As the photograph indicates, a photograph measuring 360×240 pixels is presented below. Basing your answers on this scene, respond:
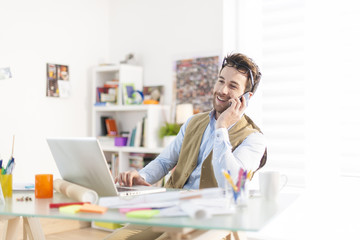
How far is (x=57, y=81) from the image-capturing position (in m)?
4.28

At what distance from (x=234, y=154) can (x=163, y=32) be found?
8.04 ft

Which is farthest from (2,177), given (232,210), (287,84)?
(287,84)

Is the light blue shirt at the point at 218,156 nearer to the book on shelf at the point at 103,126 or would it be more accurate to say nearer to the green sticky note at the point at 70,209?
the green sticky note at the point at 70,209

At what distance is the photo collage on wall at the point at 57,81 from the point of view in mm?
4203

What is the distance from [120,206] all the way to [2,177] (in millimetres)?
584

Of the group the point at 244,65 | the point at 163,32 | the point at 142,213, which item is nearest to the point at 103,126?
the point at 163,32

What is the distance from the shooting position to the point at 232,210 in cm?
134

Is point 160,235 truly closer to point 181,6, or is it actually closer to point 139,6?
point 181,6

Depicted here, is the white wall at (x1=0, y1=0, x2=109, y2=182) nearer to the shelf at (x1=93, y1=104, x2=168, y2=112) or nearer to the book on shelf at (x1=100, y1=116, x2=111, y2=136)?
the book on shelf at (x1=100, y1=116, x2=111, y2=136)

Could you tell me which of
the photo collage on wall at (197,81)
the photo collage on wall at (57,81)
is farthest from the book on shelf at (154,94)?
the photo collage on wall at (57,81)

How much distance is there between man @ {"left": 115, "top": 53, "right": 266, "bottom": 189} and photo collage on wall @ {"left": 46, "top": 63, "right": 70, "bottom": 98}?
2147 millimetres

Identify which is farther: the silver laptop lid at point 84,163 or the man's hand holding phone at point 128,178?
the man's hand holding phone at point 128,178

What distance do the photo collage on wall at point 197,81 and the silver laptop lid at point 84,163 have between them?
230 cm

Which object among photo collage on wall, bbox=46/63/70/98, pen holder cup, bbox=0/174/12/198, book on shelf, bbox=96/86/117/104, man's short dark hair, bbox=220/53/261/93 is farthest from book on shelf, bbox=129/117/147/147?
pen holder cup, bbox=0/174/12/198
